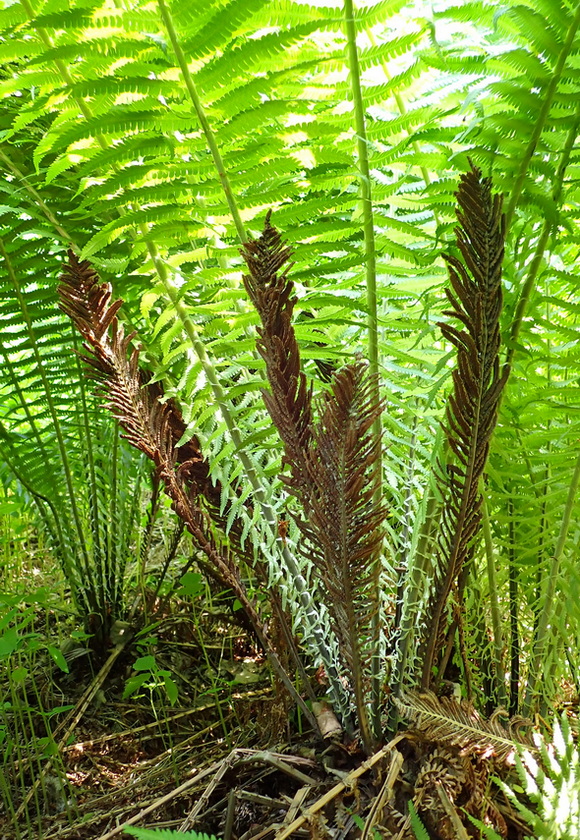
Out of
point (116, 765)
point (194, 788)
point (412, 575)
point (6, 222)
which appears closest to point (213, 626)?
point (116, 765)

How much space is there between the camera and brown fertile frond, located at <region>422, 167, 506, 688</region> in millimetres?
660

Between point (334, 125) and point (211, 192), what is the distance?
20 centimetres

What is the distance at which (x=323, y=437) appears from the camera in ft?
2.10

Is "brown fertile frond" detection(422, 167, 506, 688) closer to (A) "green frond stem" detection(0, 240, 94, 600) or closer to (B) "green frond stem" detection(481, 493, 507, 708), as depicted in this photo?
(B) "green frond stem" detection(481, 493, 507, 708)

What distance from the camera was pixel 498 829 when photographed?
804mm

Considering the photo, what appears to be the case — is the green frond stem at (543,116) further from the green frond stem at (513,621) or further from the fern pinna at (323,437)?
the green frond stem at (513,621)

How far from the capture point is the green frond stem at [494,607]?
1000 millimetres

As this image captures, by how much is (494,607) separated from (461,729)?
286mm

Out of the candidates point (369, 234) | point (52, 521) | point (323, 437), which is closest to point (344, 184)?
point (369, 234)

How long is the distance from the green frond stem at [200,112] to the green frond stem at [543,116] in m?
0.36

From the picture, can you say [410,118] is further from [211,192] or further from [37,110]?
[37,110]

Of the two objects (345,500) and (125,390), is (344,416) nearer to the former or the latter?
(345,500)

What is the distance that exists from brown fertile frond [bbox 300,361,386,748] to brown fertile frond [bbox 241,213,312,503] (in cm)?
2

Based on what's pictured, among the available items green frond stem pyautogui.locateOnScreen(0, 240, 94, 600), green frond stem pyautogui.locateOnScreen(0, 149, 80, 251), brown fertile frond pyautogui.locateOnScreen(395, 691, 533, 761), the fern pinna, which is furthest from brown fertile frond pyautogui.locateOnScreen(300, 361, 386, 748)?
green frond stem pyautogui.locateOnScreen(0, 240, 94, 600)
